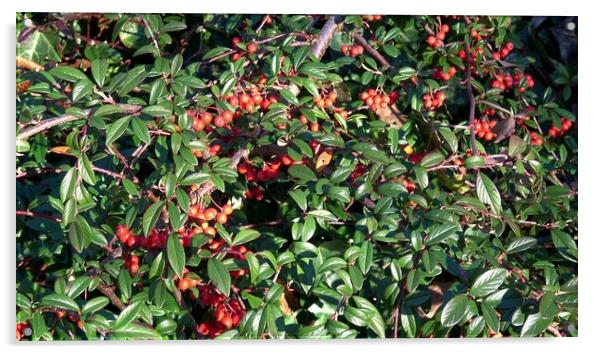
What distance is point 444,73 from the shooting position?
1.95 metres

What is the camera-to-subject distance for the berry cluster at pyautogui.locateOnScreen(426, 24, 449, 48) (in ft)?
6.37

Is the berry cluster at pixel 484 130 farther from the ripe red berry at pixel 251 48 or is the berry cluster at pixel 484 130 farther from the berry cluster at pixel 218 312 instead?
the berry cluster at pixel 218 312

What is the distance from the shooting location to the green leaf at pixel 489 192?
5.36 feet

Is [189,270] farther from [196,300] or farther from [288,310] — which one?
[288,310]

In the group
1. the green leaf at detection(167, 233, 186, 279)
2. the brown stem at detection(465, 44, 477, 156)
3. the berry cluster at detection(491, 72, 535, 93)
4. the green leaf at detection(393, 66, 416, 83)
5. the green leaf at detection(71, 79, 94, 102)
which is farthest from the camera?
the berry cluster at detection(491, 72, 535, 93)

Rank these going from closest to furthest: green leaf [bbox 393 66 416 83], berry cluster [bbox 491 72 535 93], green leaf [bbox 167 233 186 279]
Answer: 1. green leaf [bbox 167 233 186 279]
2. green leaf [bbox 393 66 416 83]
3. berry cluster [bbox 491 72 535 93]

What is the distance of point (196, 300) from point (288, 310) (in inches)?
9.0

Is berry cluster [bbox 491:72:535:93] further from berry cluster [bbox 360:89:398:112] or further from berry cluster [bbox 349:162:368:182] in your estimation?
berry cluster [bbox 349:162:368:182]

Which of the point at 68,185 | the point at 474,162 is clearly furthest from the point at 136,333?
the point at 474,162

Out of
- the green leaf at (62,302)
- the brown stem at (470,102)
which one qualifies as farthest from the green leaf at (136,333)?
the brown stem at (470,102)

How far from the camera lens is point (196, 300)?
1672 millimetres

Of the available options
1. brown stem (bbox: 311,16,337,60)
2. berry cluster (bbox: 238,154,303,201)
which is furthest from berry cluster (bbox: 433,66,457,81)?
berry cluster (bbox: 238,154,303,201)

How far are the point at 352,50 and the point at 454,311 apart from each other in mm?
771

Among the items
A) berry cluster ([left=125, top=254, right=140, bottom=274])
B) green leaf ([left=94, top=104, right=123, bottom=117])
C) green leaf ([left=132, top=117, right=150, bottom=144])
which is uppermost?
green leaf ([left=94, top=104, right=123, bottom=117])
